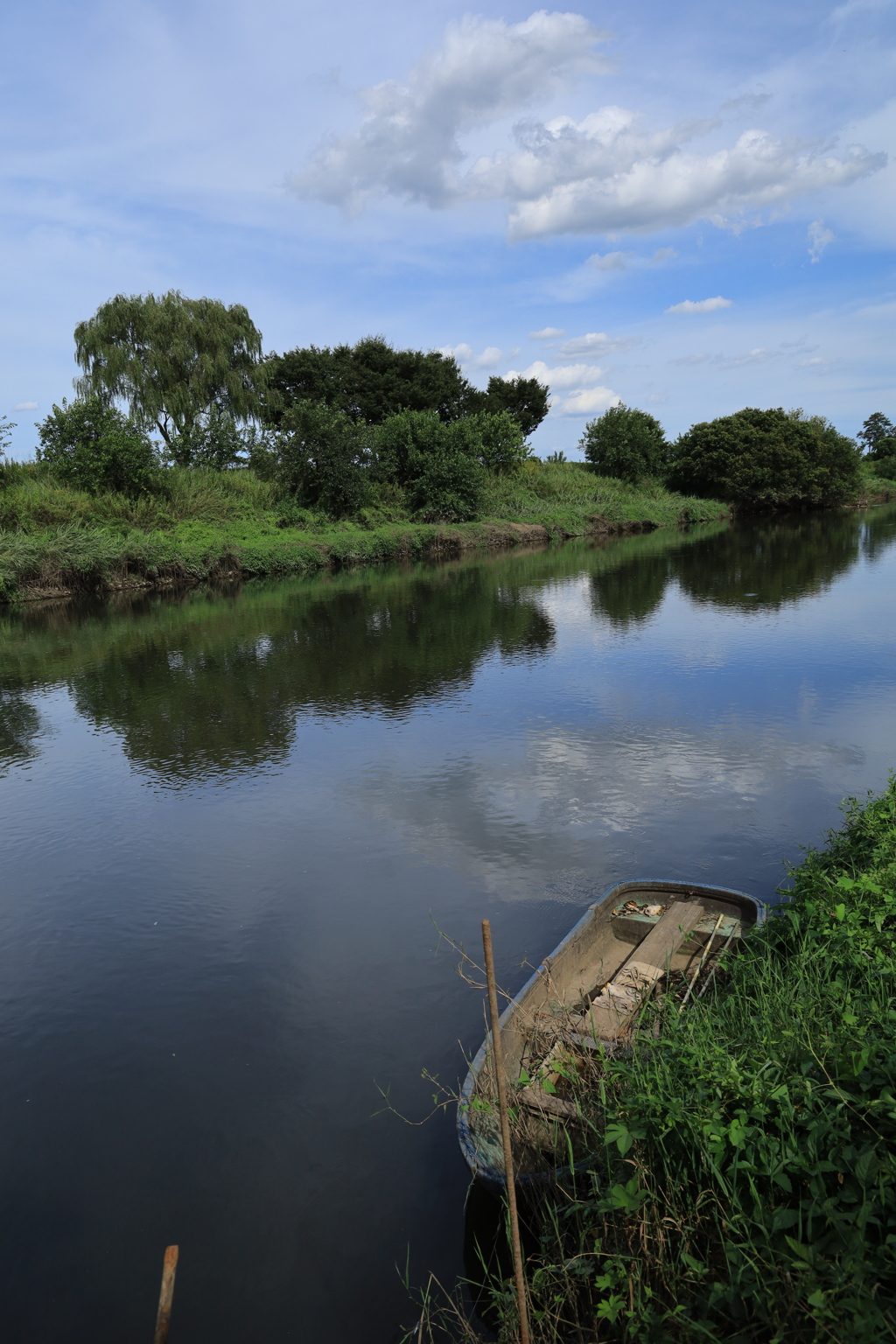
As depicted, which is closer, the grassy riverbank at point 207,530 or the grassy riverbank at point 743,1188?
the grassy riverbank at point 743,1188

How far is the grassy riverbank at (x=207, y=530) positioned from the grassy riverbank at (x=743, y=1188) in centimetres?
2855

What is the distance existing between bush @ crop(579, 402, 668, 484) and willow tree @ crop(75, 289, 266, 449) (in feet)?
90.9

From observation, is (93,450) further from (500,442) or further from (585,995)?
(585,995)

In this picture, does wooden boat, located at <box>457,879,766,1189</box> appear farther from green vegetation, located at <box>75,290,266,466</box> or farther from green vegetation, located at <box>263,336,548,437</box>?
green vegetation, located at <box>263,336,548,437</box>

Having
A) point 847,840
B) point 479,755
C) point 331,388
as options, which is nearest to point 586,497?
point 331,388

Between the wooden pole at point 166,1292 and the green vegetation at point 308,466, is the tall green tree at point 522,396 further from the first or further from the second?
the wooden pole at point 166,1292

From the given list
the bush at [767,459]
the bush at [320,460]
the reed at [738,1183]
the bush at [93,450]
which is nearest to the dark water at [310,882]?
the reed at [738,1183]

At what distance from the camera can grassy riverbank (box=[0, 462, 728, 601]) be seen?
2902 centimetres

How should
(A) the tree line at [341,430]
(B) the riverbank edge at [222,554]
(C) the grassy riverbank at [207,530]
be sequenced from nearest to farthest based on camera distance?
(B) the riverbank edge at [222,554] → (C) the grassy riverbank at [207,530] → (A) the tree line at [341,430]

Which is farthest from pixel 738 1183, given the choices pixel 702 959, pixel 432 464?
pixel 432 464

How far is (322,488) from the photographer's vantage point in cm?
3938

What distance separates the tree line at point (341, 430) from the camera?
38.3 m

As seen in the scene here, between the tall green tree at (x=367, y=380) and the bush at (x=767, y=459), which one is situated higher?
the tall green tree at (x=367, y=380)

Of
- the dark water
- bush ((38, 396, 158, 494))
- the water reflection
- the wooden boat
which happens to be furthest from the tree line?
the wooden boat
